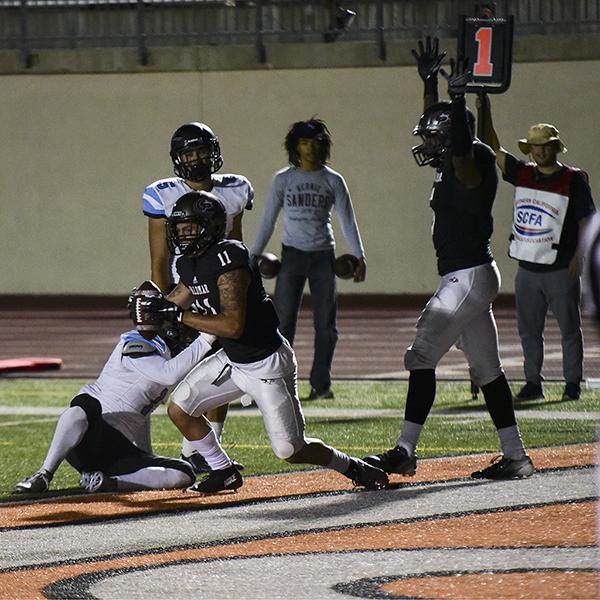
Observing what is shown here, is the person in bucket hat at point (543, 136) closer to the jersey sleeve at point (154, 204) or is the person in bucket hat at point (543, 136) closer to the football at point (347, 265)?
the football at point (347, 265)

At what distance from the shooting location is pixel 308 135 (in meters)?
12.5

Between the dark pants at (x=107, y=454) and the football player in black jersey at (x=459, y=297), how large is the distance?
1080 mm

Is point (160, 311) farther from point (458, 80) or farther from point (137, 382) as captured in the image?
Result: point (458, 80)

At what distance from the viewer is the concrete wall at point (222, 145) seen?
26.8 m

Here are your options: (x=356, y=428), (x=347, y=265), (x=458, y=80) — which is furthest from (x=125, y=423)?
(x=347, y=265)

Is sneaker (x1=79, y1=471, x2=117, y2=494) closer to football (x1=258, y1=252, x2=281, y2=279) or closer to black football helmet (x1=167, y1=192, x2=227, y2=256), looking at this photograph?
black football helmet (x1=167, y1=192, x2=227, y2=256)

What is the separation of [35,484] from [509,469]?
2338mm

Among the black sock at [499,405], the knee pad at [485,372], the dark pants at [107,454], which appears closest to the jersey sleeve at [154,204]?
the dark pants at [107,454]

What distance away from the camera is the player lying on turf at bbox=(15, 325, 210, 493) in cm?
859

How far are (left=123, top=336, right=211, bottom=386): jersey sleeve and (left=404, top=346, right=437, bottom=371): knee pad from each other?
996mm

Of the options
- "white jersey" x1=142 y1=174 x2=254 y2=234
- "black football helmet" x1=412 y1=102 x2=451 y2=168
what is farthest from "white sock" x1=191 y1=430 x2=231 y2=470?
"black football helmet" x1=412 y1=102 x2=451 y2=168

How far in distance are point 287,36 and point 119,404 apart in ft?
64.6

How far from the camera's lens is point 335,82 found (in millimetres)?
27828

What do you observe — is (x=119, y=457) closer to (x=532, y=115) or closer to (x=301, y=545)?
(x=301, y=545)
